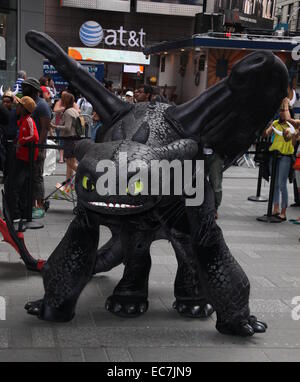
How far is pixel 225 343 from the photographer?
3.69 m

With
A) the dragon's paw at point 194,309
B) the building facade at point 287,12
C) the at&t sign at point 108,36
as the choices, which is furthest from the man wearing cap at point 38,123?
the building facade at point 287,12

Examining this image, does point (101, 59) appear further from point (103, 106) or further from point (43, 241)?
point (103, 106)

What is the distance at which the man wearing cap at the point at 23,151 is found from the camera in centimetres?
644

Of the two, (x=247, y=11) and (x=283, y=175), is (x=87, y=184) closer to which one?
(x=283, y=175)

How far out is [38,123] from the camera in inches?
279

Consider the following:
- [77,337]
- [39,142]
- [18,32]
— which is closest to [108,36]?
[18,32]

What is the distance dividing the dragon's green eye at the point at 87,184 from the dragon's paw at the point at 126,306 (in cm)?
125

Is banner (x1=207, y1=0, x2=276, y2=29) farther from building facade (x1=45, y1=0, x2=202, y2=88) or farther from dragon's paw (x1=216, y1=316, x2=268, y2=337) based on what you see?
dragon's paw (x1=216, y1=316, x2=268, y2=337)

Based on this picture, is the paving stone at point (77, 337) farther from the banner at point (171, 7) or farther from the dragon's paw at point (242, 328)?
the banner at point (171, 7)

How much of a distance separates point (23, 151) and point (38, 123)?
0.59 metres

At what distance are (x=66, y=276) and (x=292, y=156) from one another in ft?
16.8

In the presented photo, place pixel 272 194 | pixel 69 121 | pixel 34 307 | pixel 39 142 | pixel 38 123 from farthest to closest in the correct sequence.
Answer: pixel 69 121, pixel 272 194, pixel 38 123, pixel 39 142, pixel 34 307

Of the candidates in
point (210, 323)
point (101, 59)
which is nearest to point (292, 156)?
point (210, 323)

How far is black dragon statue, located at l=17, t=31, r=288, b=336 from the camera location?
3492 millimetres
